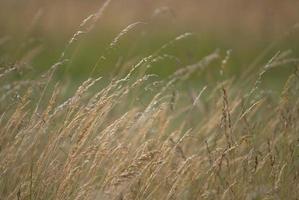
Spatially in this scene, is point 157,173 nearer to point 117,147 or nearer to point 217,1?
point 117,147

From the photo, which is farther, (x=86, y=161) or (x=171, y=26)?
(x=171, y=26)

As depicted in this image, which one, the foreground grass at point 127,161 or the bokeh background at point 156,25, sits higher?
the foreground grass at point 127,161

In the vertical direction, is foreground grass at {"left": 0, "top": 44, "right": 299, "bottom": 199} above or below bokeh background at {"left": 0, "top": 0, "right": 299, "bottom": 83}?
above

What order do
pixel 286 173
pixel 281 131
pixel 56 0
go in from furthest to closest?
pixel 56 0 → pixel 281 131 → pixel 286 173

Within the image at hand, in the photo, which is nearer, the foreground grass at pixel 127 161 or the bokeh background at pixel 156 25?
the foreground grass at pixel 127 161

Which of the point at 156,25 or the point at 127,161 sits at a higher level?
the point at 127,161

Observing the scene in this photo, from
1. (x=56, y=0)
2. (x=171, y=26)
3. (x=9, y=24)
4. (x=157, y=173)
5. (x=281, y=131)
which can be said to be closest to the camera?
(x=157, y=173)

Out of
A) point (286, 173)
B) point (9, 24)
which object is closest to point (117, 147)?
point (286, 173)

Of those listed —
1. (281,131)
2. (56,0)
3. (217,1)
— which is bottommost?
(217,1)

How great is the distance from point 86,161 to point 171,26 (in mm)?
13892

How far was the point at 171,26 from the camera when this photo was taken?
60.3 feet

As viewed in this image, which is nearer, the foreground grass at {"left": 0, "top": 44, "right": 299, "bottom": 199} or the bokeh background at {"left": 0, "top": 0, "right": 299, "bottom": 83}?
the foreground grass at {"left": 0, "top": 44, "right": 299, "bottom": 199}

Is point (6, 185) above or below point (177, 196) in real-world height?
above

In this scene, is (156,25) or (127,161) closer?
(127,161)
